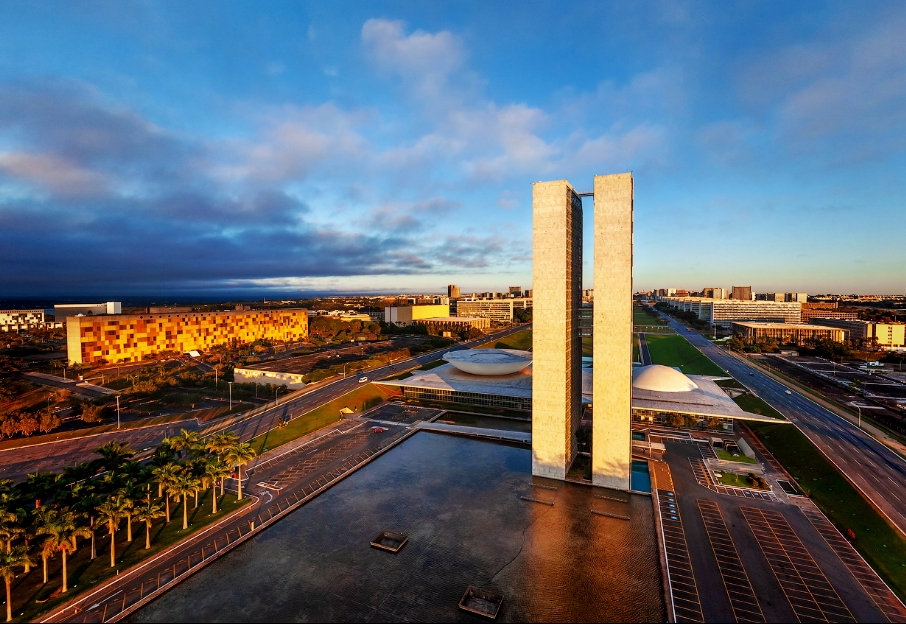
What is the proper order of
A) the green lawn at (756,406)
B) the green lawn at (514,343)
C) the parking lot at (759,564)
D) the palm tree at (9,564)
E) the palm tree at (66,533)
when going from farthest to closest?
1. the green lawn at (514,343)
2. the green lawn at (756,406)
3. the palm tree at (66,533)
4. the parking lot at (759,564)
5. the palm tree at (9,564)

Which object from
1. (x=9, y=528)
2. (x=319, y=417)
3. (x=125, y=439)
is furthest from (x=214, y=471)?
(x=125, y=439)

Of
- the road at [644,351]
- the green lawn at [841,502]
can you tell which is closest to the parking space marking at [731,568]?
the green lawn at [841,502]

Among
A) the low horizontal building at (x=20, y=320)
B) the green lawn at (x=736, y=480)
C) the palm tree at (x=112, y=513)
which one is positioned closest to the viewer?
the palm tree at (x=112, y=513)

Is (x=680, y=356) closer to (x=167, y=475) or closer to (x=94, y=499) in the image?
(x=167, y=475)

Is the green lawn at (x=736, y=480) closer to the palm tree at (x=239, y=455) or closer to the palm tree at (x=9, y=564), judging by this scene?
the palm tree at (x=239, y=455)

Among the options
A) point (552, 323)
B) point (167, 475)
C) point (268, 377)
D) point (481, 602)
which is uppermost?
point (552, 323)

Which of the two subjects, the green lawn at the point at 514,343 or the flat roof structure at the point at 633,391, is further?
the green lawn at the point at 514,343
